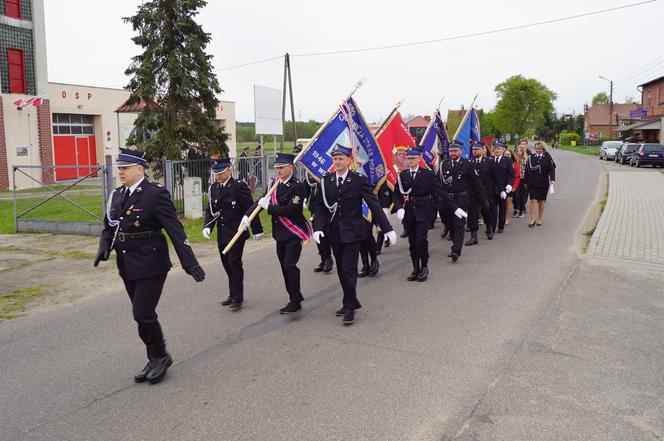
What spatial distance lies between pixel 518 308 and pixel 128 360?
13.9ft

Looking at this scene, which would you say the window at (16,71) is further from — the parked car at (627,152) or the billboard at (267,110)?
the parked car at (627,152)

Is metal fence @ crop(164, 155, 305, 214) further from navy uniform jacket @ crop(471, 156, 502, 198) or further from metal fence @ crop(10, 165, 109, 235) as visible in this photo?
navy uniform jacket @ crop(471, 156, 502, 198)

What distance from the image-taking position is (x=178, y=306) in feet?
23.4

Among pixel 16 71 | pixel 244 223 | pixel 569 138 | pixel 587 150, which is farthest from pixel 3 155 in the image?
pixel 569 138

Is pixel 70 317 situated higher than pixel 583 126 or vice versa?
pixel 583 126

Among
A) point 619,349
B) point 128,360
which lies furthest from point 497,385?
point 128,360

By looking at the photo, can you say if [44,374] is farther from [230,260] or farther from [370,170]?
[370,170]

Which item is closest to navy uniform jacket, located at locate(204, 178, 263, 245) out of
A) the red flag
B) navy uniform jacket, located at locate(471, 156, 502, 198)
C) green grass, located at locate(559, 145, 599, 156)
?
the red flag

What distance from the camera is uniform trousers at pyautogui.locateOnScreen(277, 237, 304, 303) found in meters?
6.63

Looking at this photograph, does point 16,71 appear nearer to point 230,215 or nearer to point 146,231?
point 230,215

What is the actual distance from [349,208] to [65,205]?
1086 centimetres

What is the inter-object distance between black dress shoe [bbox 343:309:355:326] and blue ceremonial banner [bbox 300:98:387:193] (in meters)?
1.91

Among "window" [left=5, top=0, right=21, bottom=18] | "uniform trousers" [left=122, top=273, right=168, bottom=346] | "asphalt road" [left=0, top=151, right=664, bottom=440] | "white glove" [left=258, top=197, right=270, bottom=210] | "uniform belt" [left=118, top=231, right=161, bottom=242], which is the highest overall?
"window" [left=5, top=0, right=21, bottom=18]

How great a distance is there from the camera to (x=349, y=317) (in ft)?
20.8
